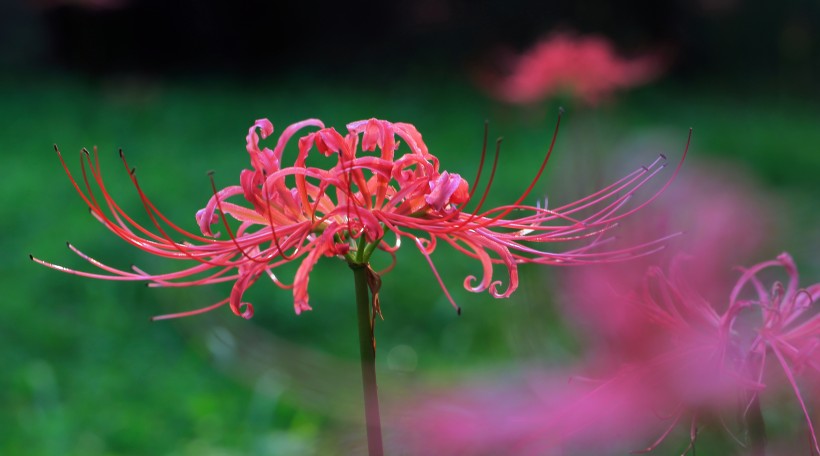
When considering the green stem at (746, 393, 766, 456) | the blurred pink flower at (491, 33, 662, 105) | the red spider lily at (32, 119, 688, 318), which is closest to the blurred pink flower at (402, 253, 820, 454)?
the green stem at (746, 393, 766, 456)

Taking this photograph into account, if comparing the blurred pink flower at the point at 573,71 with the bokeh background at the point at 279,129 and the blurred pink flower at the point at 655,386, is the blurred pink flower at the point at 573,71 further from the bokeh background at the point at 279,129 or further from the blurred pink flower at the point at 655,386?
the blurred pink flower at the point at 655,386

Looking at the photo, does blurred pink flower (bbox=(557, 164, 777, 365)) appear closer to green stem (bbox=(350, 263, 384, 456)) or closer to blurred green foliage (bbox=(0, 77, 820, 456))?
blurred green foliage (bbox=(0, 77, 820, 456))

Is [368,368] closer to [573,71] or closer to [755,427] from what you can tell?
[755,427]

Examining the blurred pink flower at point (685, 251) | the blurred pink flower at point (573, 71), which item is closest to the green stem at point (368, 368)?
the blurred pink flower at point (685, 251)

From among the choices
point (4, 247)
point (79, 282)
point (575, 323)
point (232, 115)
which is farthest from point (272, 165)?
point (232, 115)

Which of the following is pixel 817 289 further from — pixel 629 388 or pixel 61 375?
pixel 61 375

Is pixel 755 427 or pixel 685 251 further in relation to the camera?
pixel 755 427

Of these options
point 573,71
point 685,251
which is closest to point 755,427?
point 685,251
